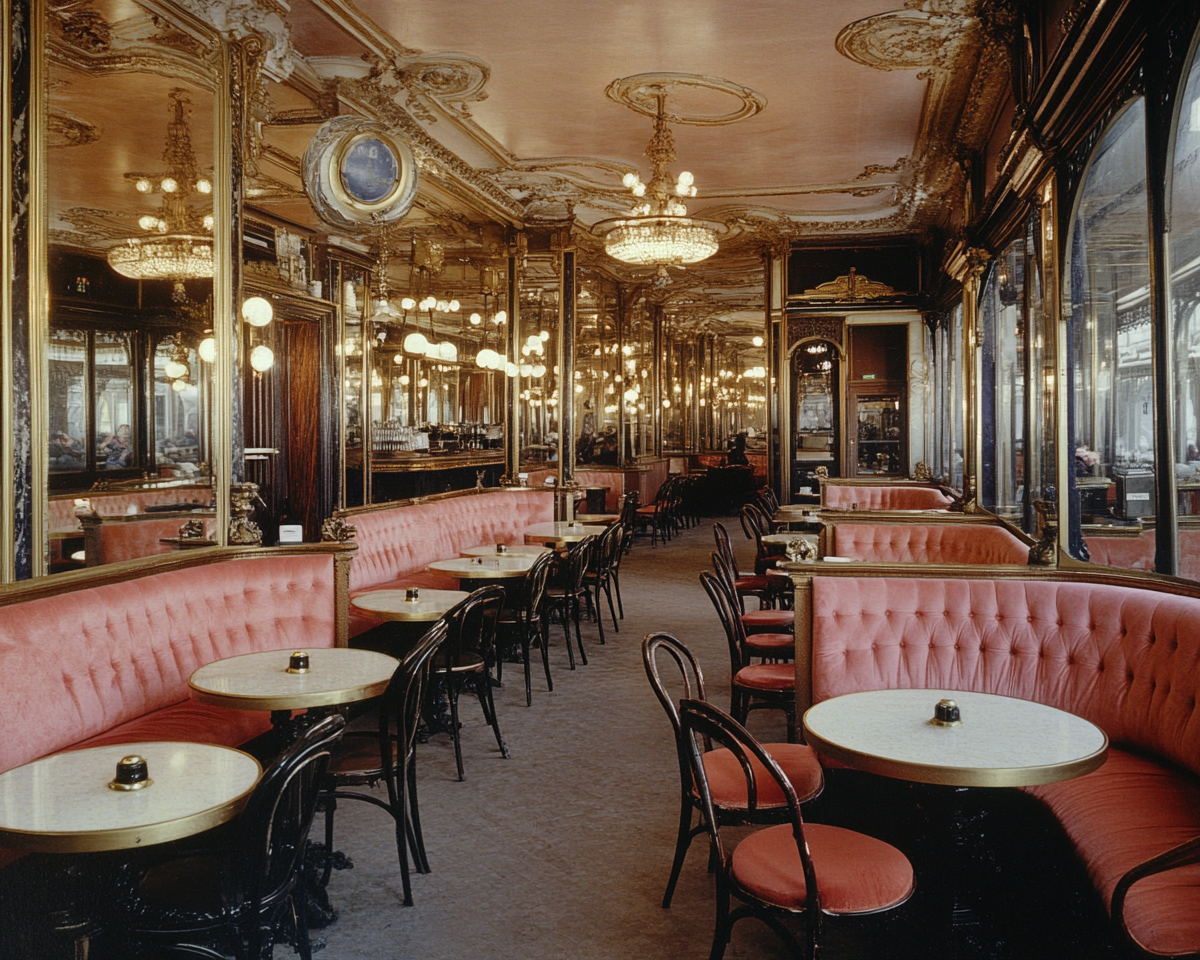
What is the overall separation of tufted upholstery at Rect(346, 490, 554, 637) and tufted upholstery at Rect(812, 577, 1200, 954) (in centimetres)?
292

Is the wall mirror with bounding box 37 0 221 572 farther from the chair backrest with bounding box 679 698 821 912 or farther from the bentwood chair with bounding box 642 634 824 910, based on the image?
the chair backrest with bounding box 679 698 821 912

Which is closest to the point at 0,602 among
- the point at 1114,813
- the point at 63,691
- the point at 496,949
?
the point at 63,691

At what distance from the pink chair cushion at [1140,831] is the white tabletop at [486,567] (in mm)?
3454

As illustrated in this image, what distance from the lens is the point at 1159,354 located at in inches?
135

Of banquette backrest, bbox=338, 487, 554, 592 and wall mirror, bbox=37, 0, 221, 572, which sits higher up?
wall mirror, bbox=37, 0, 221, 572

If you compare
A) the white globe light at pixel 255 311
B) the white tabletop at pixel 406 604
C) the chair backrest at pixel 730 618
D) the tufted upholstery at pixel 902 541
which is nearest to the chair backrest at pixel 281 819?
the white tabletop at pixel 406 604

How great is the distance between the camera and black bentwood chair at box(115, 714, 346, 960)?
205 centimetres

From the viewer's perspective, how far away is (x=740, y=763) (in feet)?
7.76

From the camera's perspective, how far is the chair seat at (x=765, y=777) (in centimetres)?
278

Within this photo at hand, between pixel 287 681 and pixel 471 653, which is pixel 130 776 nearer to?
pixel 287 681

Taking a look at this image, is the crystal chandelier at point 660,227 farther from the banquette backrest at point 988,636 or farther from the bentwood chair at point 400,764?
the bentwood chair at point 400,764

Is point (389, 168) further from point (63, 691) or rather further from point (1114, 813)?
point (1114, 813)

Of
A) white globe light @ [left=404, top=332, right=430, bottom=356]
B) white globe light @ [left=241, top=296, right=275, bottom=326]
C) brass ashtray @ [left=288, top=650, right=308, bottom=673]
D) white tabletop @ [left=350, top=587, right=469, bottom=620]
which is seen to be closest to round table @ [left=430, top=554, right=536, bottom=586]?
white tabletop @ [left=350, top=587, right=469, bottom=620]

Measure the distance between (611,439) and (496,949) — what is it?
15.8 meters
